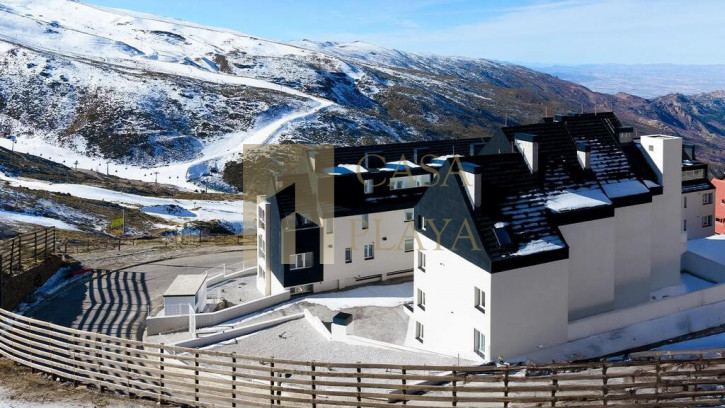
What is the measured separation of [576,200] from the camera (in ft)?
95.8

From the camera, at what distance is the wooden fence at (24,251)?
111 feet

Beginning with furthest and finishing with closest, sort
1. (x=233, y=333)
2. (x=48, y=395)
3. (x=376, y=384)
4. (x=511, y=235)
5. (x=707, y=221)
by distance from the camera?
(x=707, y=221)
(x=233, y=333)
(x=511, y=235)
(x=48, y=395)
(x=376, y=384)

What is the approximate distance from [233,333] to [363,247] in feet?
39.4

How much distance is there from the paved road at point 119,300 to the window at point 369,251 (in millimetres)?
13393

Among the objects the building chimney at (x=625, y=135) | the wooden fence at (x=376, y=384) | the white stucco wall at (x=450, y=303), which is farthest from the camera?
the building chimney at (x=625, y=135)

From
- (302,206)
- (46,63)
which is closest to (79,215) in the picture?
(302,206)

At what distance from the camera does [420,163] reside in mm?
44719

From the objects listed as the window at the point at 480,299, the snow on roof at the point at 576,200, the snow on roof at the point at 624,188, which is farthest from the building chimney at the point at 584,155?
the window at the point at 480,299

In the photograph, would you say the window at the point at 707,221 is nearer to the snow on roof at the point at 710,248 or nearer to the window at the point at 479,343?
the snow on roof at the point at 710,248

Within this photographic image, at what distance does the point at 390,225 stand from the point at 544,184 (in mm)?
13820

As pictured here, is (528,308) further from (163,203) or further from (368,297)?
(163,203)

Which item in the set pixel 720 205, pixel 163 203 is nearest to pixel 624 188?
pixel 720 205

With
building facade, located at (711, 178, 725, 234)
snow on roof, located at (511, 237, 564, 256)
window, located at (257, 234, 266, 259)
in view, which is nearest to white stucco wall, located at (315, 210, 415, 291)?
window, located at (257, 234, 266, 259)

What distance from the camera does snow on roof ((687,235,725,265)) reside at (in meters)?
37.3
